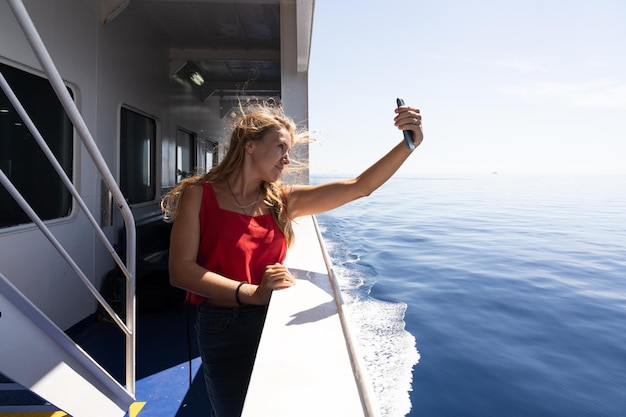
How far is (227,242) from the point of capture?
1.05 metres

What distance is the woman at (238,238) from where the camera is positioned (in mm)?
Result: 1009

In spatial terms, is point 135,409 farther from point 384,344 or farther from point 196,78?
point 196,78

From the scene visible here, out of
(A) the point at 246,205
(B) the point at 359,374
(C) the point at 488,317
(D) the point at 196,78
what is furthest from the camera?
(D) the point at 196,78

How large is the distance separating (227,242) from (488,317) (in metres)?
4.00

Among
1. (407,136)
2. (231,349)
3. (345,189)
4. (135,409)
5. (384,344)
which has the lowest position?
(384,344)

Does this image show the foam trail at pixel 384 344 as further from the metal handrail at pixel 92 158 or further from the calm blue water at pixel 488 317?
the metal handrail at pixel 92 158

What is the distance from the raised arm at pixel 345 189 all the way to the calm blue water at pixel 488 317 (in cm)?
199

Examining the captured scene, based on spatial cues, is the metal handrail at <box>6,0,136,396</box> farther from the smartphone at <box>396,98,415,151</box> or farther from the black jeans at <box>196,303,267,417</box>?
the smartphone at <box>396,98,415,151</box>

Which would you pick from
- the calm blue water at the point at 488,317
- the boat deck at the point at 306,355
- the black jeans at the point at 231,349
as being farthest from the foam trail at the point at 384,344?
the black jeans at the point at 231,349

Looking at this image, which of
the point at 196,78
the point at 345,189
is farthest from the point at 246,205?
the point at 196,78

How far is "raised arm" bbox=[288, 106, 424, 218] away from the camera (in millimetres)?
1165

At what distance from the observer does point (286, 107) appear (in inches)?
130

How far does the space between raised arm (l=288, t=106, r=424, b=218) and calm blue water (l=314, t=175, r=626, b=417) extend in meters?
1.99

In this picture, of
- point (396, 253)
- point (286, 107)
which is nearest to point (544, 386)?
point (286, 107)
